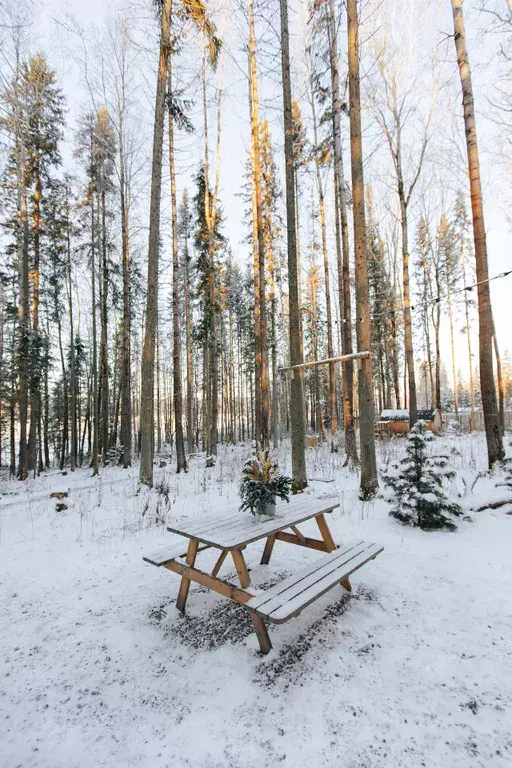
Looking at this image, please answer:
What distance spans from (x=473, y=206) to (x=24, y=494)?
44.5ft

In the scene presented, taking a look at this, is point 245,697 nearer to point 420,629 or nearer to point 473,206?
point 420,629

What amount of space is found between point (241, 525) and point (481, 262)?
737 cm

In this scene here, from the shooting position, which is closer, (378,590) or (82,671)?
(82,671)

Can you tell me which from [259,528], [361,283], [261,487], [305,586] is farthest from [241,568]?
[361,283]

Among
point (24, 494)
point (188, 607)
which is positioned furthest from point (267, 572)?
point (24, 494)

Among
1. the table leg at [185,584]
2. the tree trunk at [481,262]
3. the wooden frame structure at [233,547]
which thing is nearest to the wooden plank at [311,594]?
the wooden frame structure at [233,547]

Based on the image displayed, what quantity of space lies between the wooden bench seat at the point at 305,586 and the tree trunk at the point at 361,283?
3055 mm

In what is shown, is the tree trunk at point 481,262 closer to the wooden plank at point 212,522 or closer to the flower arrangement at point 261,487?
the wooden plank at point 212,522

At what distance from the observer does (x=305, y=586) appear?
2521 mm

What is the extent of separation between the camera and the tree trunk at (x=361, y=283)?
6129 millimetres

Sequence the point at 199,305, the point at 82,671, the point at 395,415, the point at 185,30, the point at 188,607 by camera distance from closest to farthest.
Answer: the point at 82,671 < the point at 188,607 < the point at 185,30 < the point at 199,305 < the point at 395,415

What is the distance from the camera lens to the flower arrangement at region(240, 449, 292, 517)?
132 inches

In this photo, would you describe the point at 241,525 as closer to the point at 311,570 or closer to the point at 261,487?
the point at 261,487

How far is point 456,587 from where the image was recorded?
3.30 meters
